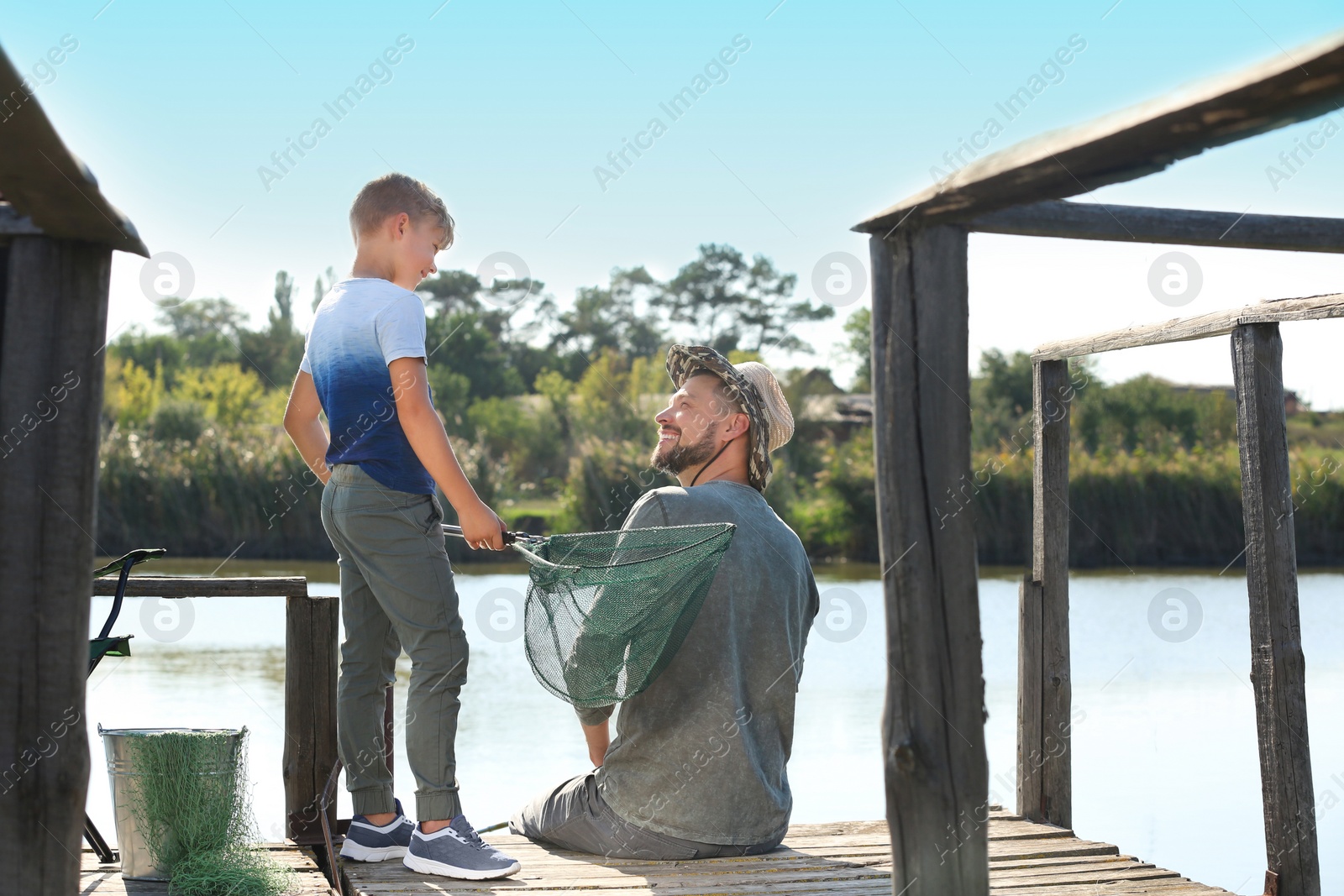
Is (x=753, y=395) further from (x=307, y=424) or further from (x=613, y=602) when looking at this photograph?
(x=307, y=424)

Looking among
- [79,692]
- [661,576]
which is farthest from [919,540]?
[79,692]

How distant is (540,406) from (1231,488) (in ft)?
58.1

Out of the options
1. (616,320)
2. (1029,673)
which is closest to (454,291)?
(616,320)

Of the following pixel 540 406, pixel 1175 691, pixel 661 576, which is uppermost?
pixel 540 406

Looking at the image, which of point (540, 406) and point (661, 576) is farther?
point (540, 406)

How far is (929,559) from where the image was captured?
83.4 inches

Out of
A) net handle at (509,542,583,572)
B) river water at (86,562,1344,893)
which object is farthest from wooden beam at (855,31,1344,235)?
river water at (86,562,1344,893)

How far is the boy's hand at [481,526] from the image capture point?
116 inches

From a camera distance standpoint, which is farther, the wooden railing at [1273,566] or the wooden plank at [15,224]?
the wooden railing at [1273,566]

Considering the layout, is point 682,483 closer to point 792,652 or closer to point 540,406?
point 792,652

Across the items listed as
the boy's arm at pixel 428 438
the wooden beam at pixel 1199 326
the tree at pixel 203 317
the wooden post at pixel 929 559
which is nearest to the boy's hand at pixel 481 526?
the boy's arm at pixel 428 438

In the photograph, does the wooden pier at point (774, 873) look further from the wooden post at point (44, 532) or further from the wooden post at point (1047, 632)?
the wooden post at point (44, 532)

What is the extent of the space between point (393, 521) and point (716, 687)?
0.85 meters

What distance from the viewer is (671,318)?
171 ft
